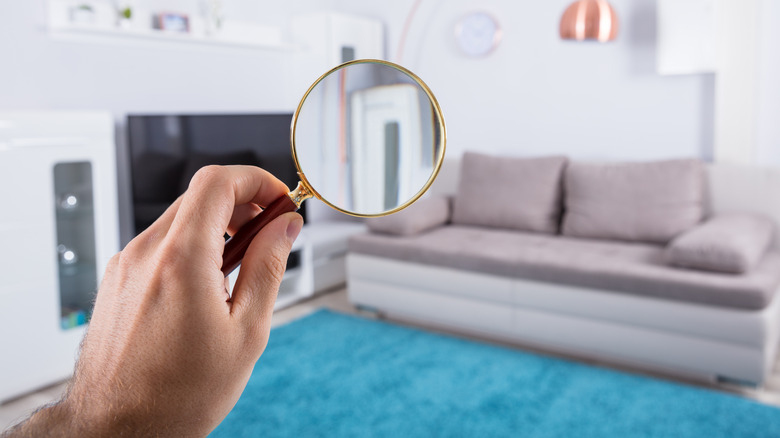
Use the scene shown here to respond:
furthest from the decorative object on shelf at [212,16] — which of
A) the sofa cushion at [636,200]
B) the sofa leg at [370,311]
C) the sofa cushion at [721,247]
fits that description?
the sofa cushion at [721,247]

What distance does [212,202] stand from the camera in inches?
21.2

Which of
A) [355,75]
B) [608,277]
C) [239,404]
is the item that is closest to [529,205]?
[608,277]

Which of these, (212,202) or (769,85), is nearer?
(212,202)

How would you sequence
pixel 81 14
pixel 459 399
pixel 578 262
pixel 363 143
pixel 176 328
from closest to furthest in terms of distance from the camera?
pixel 176 328 < pixel 363 143 < pixel 459 399 < pixel 578 262 < pixel 81 14

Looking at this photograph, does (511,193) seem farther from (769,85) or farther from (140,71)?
(140,71)

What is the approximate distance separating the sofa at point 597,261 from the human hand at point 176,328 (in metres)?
2.43

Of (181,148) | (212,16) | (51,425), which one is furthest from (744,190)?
(51,425)

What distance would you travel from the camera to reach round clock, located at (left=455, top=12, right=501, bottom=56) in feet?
13.8

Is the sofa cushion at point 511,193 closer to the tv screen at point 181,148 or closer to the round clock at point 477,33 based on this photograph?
the round clock at point 477,33

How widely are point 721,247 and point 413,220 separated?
4.99 ft

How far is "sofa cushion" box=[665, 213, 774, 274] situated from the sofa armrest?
4.27 ft

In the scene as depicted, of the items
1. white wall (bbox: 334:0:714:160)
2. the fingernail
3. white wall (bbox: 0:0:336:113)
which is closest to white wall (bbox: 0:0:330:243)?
white wall (bbox: 0:0:336:113)

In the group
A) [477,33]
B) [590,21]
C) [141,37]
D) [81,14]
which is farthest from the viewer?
[477,33]

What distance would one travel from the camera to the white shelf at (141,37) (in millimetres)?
3145
